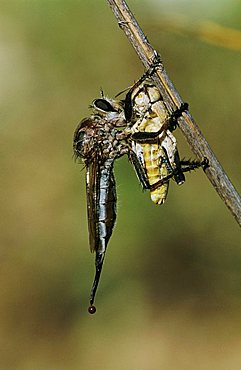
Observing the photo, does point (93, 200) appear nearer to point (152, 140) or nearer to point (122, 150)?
point (122, 150)

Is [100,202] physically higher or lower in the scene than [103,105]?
lower

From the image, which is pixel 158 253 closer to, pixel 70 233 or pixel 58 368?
pixel 70 233

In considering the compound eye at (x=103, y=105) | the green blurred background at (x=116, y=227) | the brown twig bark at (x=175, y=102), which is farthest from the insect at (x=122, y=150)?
the green blurred background at (x=116, y=227)

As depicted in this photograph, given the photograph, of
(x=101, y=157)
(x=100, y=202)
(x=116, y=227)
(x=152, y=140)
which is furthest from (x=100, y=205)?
(x=116, y=227)

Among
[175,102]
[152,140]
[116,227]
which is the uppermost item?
[116,227]

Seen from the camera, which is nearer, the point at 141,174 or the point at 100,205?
the point at 141,174

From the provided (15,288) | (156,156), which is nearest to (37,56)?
(15,288)
